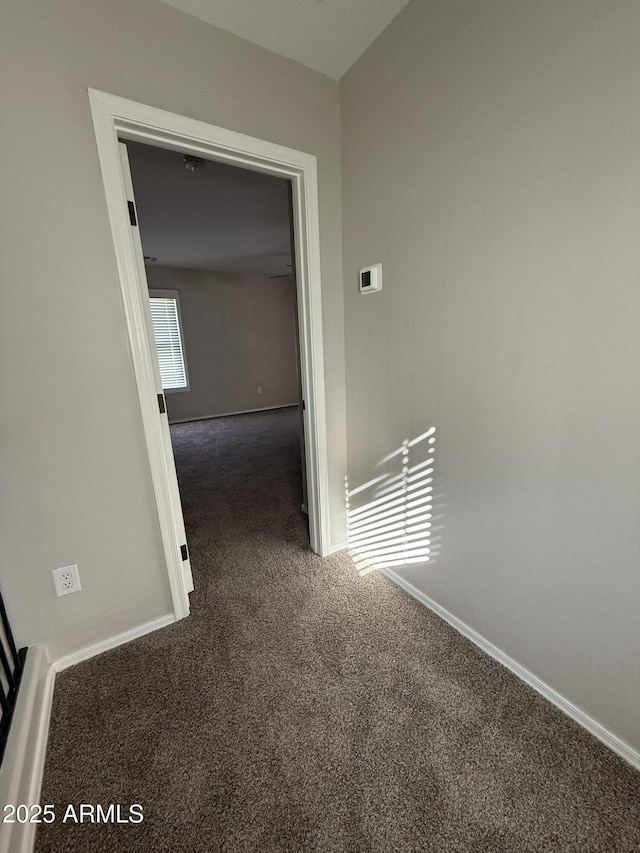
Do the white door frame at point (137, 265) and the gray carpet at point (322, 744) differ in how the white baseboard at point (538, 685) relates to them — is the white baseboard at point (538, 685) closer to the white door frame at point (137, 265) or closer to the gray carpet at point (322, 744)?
the gray carpet at point (322, 744)

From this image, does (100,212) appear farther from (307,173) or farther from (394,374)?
(394,374)

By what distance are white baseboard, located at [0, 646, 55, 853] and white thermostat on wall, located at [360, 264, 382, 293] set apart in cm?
220

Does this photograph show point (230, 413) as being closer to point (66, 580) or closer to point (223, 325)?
point (223, 325)

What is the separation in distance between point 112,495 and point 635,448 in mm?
1922

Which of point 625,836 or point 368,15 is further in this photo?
point 368,15

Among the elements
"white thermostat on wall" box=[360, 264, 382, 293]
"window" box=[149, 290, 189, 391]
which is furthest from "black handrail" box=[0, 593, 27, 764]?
"window" box=[149, 290, 189, 391]

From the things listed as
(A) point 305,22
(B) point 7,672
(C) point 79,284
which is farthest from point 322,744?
(A) point 305,22

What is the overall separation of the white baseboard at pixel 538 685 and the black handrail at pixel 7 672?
1.72 m

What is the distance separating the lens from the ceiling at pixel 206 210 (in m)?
2.40

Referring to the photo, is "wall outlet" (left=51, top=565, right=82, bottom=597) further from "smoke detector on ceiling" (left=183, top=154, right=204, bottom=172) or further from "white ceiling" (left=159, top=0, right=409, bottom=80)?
"smoke detector on ceiling" (left=183, top=154, right=204, bottom=172)

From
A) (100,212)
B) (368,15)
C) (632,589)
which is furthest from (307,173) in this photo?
(632,589)

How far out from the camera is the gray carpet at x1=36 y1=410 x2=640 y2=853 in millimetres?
986

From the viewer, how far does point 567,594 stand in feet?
3.97

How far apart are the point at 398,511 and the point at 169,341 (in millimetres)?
5539
